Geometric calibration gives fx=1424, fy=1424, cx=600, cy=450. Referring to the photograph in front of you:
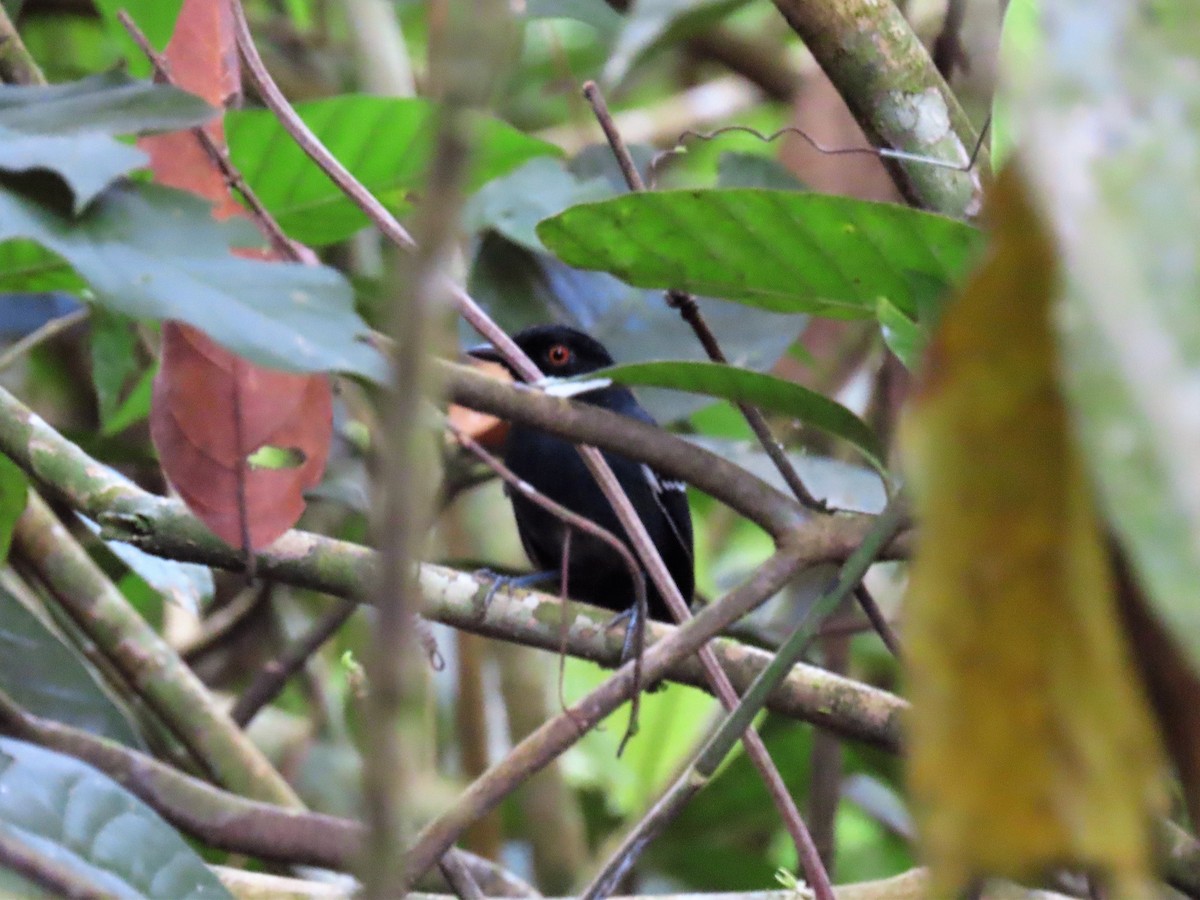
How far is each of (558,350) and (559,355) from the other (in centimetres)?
2

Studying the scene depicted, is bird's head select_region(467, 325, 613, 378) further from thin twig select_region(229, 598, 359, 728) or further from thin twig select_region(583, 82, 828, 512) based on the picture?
thin twig select_region(583, 82, 828, 512)

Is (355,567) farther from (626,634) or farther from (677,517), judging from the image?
(677,517)

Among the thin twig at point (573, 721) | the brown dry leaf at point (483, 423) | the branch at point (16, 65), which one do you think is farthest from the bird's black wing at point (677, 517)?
the thin twig at point (573, 721)

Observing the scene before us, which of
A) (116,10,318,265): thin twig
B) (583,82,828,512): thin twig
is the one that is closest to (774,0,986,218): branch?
(583,82,828,512): thin twig

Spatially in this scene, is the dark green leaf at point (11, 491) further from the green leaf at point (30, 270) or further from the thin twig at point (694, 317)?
the thin twig at point (694, 317)

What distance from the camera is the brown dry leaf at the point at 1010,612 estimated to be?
0.54 m

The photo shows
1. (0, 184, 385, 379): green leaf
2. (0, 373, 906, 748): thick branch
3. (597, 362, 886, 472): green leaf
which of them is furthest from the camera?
(0, 373, 906, 748): thick branch

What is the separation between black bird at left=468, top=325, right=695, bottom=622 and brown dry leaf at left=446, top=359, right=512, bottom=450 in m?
0.06

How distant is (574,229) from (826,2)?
62 centimetres

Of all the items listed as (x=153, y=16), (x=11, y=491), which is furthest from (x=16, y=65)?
(x=11, y=491)

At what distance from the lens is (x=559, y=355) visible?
13.1ft

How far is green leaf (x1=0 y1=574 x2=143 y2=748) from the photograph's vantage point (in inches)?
110

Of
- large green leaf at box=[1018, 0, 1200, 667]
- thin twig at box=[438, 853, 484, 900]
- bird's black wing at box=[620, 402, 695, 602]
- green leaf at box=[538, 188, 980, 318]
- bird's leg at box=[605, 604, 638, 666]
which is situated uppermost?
large green leaf at box=[1018, 0, 1200, 667]

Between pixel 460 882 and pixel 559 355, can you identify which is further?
pixel 559 355
